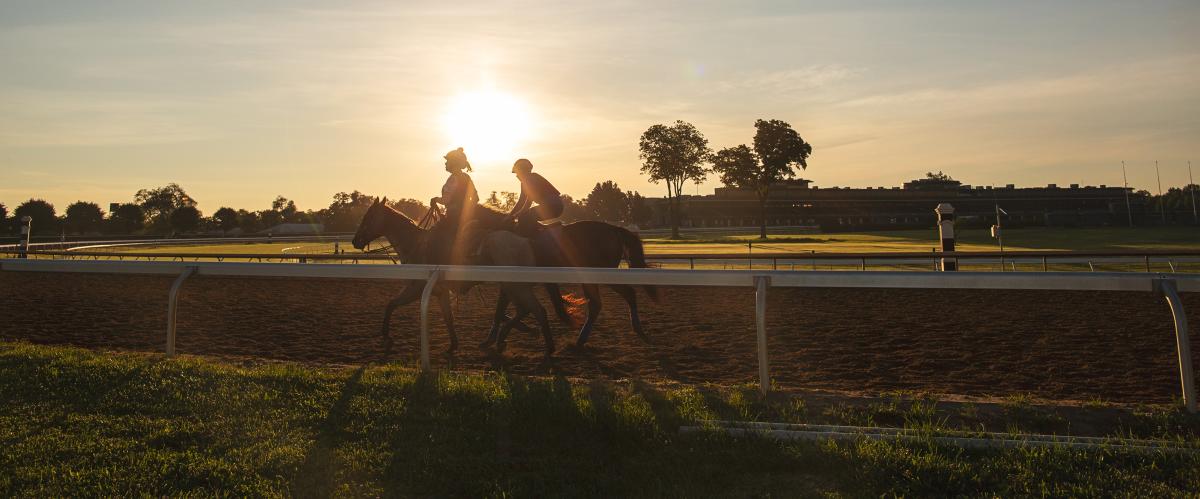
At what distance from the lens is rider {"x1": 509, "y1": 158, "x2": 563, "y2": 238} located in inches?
301

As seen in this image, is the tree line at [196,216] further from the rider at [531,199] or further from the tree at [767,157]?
the rider at [531,199]

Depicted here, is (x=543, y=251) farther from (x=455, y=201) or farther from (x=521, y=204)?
(x=455, y=201)

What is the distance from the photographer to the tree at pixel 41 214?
259ft

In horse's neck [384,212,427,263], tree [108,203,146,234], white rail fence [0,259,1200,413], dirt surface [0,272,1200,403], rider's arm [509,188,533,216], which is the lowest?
dirt surface [0,272,1200,403]

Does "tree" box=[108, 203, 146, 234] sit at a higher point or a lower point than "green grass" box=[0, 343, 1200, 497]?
higher

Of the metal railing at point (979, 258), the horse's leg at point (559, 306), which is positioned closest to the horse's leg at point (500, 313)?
the horse's leg at point (559, 306)

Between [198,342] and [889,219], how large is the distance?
298 ft

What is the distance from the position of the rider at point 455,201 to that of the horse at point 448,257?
0.15m

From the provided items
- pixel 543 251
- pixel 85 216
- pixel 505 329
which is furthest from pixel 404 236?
pixel 85 216

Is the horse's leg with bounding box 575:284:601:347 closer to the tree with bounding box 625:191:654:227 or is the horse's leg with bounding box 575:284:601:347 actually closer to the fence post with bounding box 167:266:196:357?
the fence post with bounding box 167:266:196:357

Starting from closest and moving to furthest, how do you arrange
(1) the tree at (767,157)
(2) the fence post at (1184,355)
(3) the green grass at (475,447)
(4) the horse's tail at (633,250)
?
(3) the green grass at (475,447)
(2) the fence post at (1184,355)
(4) the horse's tail at (633,250)
(1) the tree at (767,157)

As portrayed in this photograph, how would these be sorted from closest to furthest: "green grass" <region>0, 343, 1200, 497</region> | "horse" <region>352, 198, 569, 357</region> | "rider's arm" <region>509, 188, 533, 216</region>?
"green grass" <region>0, 343, 1200, 497</region>, "horse" <region>352, 198, 569, 357</region>, "rider's arm" <region>509, 188, 533, 216</region>

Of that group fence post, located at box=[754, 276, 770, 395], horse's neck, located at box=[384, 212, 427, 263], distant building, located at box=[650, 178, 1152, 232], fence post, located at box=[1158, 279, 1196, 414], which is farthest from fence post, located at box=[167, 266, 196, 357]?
distant building, located at box=[650, 178, 1152, 232]

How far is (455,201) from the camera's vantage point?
7.93 m
